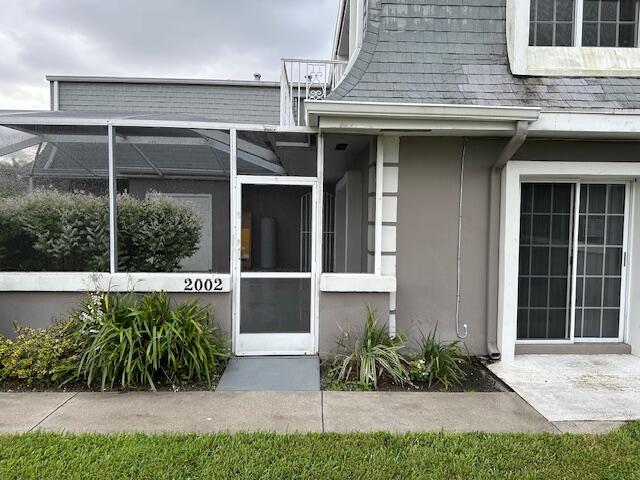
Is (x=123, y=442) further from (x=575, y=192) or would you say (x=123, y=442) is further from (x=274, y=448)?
A: (x=575, y=192)

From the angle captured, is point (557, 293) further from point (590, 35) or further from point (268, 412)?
point (268, 412)

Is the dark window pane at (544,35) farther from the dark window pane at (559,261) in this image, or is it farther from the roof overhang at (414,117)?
the dark window pane at (559,261)

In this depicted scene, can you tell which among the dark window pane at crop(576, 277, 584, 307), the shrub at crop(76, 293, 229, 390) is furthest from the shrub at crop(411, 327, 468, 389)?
the shrub at crop(76, 293, 229, 390)

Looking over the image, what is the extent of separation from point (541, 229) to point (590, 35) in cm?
263

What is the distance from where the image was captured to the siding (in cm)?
1183

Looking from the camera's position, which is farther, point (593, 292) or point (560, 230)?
point (593, 292)

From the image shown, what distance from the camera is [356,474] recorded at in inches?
116

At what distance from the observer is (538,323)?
5840 mm

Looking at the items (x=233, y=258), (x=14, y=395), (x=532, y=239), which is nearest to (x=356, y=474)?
(x=233, y=258)

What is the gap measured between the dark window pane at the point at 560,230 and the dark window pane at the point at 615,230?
0.59 m

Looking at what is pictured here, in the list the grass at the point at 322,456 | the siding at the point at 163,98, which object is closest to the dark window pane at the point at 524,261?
the grass at the point at 322,456

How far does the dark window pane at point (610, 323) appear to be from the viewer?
5.88 meters

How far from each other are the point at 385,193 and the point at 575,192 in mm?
2510

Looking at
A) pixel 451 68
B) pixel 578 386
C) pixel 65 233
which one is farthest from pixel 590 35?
pixel 65 233
